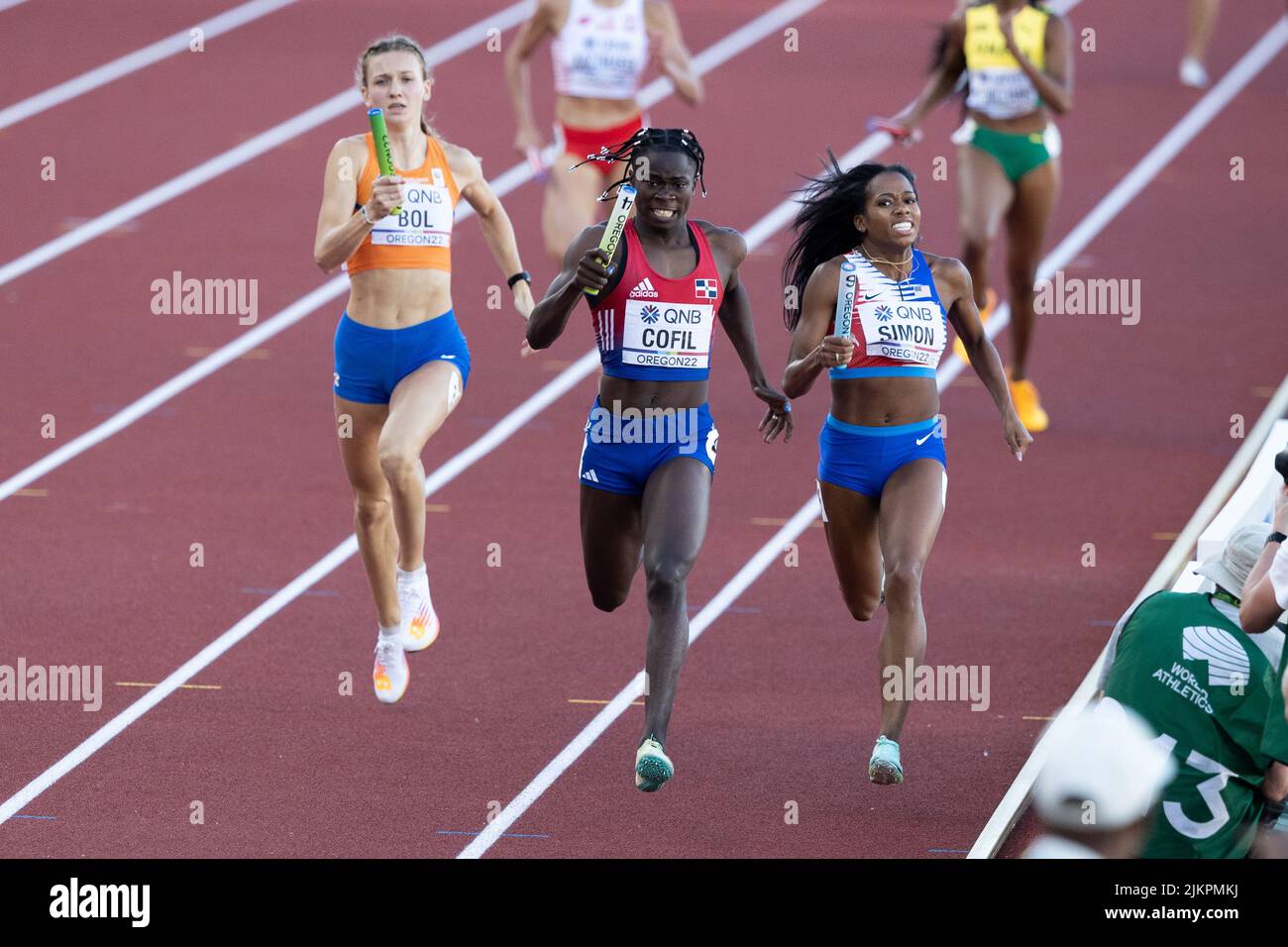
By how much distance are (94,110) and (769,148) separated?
5.80m

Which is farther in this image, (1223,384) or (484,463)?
(1223,384)

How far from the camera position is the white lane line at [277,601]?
7141mm

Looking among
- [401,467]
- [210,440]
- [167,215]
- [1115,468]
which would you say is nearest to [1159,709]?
[401,467]

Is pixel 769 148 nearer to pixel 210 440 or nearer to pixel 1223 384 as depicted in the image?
pixel 1223 384

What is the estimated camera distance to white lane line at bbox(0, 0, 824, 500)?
1099 cm

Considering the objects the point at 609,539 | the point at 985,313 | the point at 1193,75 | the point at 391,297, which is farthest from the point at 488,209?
the point at 1193,75

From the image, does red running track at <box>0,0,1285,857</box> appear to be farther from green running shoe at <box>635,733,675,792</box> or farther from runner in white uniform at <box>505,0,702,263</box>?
runner in white uniform at <box>505,0,702,263</box>

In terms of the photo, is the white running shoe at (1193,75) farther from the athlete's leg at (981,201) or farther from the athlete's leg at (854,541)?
the athlete's leg at (854,541)

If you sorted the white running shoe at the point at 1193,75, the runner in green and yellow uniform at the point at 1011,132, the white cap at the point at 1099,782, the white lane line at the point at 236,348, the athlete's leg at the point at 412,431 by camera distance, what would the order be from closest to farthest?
the white cap at the point at 1099,782 → the athlete's leg at the point at 412,431 → the white lane line at the point at 236,348 → the runner in green and yellow uniform at the point at 1011,132 → the white running shoe at the point at 1193,75

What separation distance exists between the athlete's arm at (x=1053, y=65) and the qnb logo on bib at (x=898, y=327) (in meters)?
4.64

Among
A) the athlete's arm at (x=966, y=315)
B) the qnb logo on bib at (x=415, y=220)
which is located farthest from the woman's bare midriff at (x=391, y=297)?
the athlete's arm at (x=966, y=315)

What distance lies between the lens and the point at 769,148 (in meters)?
17.6

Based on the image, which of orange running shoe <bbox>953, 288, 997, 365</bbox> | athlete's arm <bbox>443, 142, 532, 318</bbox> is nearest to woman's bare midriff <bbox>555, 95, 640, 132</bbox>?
orange running shoe <bbox>953, 288, 997, 365</bbox>

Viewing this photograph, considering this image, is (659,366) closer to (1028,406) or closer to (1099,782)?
(1099,782)
